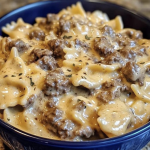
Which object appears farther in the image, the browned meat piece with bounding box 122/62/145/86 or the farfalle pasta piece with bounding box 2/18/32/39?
the farfalle pasta piece with bounding box 2/18/32/39

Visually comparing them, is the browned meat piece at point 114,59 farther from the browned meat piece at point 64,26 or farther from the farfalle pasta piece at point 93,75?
the browned meat piece at point 64,26

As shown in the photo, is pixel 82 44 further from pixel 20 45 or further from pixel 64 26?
pixel 20 45

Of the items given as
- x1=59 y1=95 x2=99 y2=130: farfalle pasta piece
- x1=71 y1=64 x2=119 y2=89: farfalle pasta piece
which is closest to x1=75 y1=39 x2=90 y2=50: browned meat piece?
x1=71 y1=64 x2=119 y2=89: farfalle pasta piece

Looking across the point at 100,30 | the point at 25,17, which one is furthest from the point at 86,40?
the point at 25,17

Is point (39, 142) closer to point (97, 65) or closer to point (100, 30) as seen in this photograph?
point (97, 65)

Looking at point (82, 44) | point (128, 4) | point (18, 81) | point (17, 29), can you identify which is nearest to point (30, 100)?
point (18, 81)

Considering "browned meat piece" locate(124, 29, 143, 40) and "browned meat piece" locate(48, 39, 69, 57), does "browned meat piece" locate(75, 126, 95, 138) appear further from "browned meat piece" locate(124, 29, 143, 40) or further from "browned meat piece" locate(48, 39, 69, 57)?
"browned meat piece" locate(124, 29, 143, 40)
